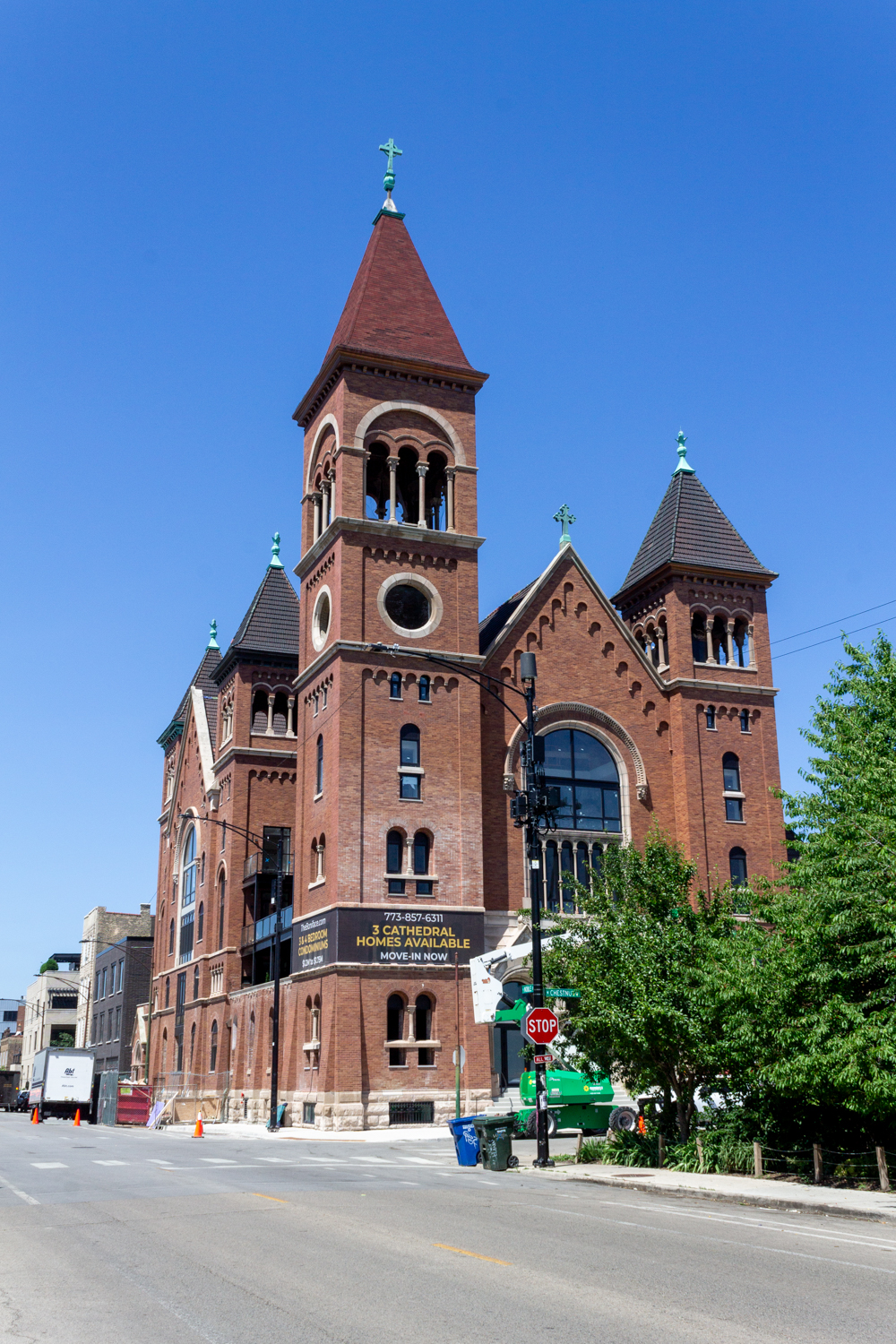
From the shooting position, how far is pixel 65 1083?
186ft

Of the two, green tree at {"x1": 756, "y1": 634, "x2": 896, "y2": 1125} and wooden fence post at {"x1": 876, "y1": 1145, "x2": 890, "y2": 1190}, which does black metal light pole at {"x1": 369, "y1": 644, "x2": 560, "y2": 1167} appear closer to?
green tree at {"x1": 756, "y1": 634, "x2": 896, "y2": 1125}

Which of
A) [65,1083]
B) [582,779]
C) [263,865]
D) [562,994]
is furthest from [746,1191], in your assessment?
[65,1083]

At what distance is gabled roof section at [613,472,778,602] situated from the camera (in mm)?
51281

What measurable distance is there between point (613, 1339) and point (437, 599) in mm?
38141

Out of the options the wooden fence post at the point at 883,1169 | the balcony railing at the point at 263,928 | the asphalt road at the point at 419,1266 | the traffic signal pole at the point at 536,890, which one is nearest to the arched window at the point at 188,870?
the balcony railing at the point at 263,928

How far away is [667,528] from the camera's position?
52.5 metres

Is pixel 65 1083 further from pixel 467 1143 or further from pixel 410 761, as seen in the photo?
pixel 467 1143

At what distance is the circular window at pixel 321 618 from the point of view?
47.2 metres

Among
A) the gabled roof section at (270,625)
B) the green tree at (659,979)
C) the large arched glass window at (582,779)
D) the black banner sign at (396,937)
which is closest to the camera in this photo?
the green tree at (659,979)

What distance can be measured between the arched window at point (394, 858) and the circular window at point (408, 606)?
7.64 m

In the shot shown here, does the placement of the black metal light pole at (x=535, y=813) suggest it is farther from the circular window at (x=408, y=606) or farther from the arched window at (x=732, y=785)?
Result: the arched window at (x=732, y=785)

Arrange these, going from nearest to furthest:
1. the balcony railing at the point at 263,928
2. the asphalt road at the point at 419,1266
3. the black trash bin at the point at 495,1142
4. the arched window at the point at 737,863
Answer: the asphalt road at the point at 419,1266, the black trash bin at the point at 495,1142, the arched window at the point at 737,863, the balcony railing at the point at 263,928

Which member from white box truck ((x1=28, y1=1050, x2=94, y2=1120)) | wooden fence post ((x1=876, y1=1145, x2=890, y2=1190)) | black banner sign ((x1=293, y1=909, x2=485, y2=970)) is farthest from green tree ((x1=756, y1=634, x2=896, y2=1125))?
white box truck ((x1=28, y1=1050, x2=94, y2=1120))

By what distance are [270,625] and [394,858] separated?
18.3 m
